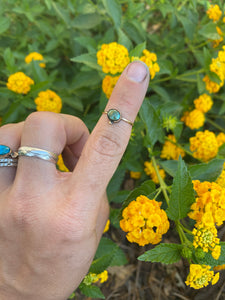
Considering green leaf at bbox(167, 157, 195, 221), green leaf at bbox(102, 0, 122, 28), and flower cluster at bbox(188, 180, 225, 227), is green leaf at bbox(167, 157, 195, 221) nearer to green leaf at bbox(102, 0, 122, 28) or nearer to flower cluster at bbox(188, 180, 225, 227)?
flower cluster at bbox(188, 180, 225, 227)

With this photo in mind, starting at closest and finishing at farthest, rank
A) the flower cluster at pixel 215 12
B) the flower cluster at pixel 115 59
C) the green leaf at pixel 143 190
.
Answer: the green leaf at pixel 143 190
the flower cluster at pixel 115 59
the flower cluster at pixel 215 12

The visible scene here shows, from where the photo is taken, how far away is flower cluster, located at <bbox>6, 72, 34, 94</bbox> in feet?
4.89

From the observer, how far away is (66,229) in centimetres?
81

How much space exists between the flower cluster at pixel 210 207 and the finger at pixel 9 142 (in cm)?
67

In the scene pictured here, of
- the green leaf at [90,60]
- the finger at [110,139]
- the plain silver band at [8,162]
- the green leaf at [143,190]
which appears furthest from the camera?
the green leaf at [90,60]

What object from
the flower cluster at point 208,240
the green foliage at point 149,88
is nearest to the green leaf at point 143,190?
the green foliage at point 149,88

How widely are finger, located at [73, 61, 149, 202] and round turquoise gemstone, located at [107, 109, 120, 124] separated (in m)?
0.01

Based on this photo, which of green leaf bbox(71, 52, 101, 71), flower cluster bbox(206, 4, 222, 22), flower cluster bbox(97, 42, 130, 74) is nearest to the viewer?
flower cluster bbox(97, 42, 130, 74)

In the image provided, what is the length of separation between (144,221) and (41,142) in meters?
0.46

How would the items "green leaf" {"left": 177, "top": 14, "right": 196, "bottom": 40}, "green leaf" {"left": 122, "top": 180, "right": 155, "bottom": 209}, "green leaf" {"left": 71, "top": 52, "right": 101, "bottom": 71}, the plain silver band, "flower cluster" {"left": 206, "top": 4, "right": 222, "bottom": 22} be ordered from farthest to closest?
"green leaf" {"left": 177, "top": 14, "right": 196, "bottom": 40} < "flower cluster" {"left": 206, "top": 4, "right": 222, "bottom": 22} < "green leaf" {"left": 71, "top": 52, "right": 101, "bottom": 71} < "green leaf" {"left": 122, "top": 180, "right": 155, "bottom": 209} < the plain silver band

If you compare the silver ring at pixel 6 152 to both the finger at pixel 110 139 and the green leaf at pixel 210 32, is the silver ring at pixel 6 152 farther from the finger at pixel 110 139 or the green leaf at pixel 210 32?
the green leaf at pixel 210 32

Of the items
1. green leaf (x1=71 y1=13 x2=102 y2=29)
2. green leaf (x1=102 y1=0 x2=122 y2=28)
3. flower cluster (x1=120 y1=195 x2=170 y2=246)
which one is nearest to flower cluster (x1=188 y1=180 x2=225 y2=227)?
flower cluster (x1=120 y1=195 x2=170 y2=246)

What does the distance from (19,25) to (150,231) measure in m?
1.86

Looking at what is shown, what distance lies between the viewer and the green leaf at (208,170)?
120cm
